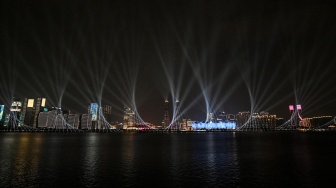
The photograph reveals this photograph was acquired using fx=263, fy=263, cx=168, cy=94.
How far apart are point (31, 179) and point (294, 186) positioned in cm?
2080

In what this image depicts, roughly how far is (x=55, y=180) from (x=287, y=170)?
69.1 feet

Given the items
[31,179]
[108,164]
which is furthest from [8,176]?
[108,164]

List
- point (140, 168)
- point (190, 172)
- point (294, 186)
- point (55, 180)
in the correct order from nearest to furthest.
Result: point (294, 186)
point (55, 180)
point (190, 172)
point (140, 168)

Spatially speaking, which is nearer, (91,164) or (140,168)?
(140,168)

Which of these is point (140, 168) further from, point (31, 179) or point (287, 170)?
point (287, 170)

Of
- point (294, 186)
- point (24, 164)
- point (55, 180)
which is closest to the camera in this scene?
point (294, 186)

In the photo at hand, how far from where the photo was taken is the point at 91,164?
29.2 metres

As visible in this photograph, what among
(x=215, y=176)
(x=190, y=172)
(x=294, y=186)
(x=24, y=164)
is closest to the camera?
(x=294, y=186)

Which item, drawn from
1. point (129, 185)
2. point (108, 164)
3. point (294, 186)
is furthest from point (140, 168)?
point (294, 186)

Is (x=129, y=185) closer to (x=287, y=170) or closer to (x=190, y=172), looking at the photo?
(x=190, y=172)

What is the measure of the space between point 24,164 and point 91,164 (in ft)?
24.1

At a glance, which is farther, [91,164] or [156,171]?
[91,164]

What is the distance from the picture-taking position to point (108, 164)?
29.2 meters

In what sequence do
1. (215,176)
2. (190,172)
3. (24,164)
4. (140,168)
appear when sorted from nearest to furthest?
(215,176)
(190,172)
(140,168)
(24,164)
